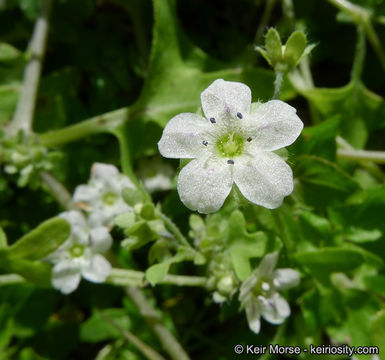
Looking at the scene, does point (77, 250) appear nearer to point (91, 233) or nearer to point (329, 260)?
point (91, 233)

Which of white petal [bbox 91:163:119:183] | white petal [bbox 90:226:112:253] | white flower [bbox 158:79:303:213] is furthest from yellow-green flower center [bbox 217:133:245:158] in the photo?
white petal [bbox 91:163:119:183]

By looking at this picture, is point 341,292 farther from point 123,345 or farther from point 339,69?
point 339,69

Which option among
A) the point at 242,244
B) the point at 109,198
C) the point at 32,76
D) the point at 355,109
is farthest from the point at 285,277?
the point at 32,76

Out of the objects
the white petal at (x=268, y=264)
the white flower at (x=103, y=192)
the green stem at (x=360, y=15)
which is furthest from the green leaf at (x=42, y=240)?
the green stem at (x=360, y=15)

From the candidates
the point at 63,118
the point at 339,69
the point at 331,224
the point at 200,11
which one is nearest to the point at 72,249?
the point at 63,118

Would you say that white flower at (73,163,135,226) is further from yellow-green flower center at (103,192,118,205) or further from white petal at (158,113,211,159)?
white petal at (158,113,211,159)
